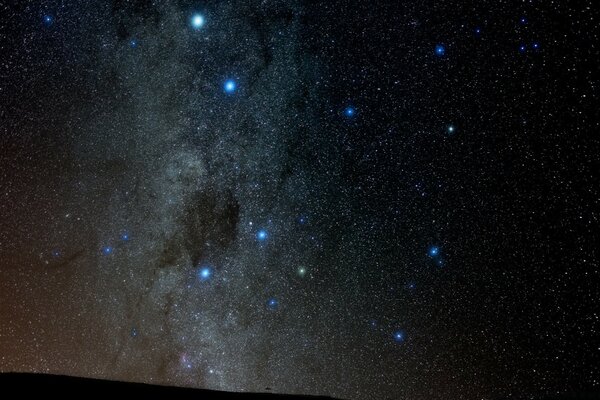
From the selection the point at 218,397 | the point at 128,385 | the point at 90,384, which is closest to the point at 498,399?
the point at 218,397

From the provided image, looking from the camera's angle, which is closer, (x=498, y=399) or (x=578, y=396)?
(x=578, y=396)

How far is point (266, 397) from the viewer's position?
2.65 meters

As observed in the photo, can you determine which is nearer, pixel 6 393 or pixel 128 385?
pixel 6 393

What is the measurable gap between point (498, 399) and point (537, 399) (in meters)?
0.32

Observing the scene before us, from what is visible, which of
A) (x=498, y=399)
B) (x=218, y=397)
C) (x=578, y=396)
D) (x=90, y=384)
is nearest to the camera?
(x=578, y=396)

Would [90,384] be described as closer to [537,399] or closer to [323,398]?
[323,398]

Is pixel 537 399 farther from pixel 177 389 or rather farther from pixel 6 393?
pixel 6 393

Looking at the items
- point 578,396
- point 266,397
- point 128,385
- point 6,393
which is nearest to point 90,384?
point 128,385

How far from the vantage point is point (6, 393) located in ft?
6.66

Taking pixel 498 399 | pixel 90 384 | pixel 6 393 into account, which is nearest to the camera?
pixel 6 393

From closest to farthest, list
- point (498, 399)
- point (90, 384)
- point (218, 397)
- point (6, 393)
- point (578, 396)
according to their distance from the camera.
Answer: point (578, 396) → point (6, 393) → point (498, 399) → point (90, 384) → point (218, 397)

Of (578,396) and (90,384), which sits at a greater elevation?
(578,396)

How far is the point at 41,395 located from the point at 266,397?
1287 mm

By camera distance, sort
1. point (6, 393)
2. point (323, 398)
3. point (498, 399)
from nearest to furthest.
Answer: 1. point (6, 393)
2. point (498, 399)
3. point (323, 398)
